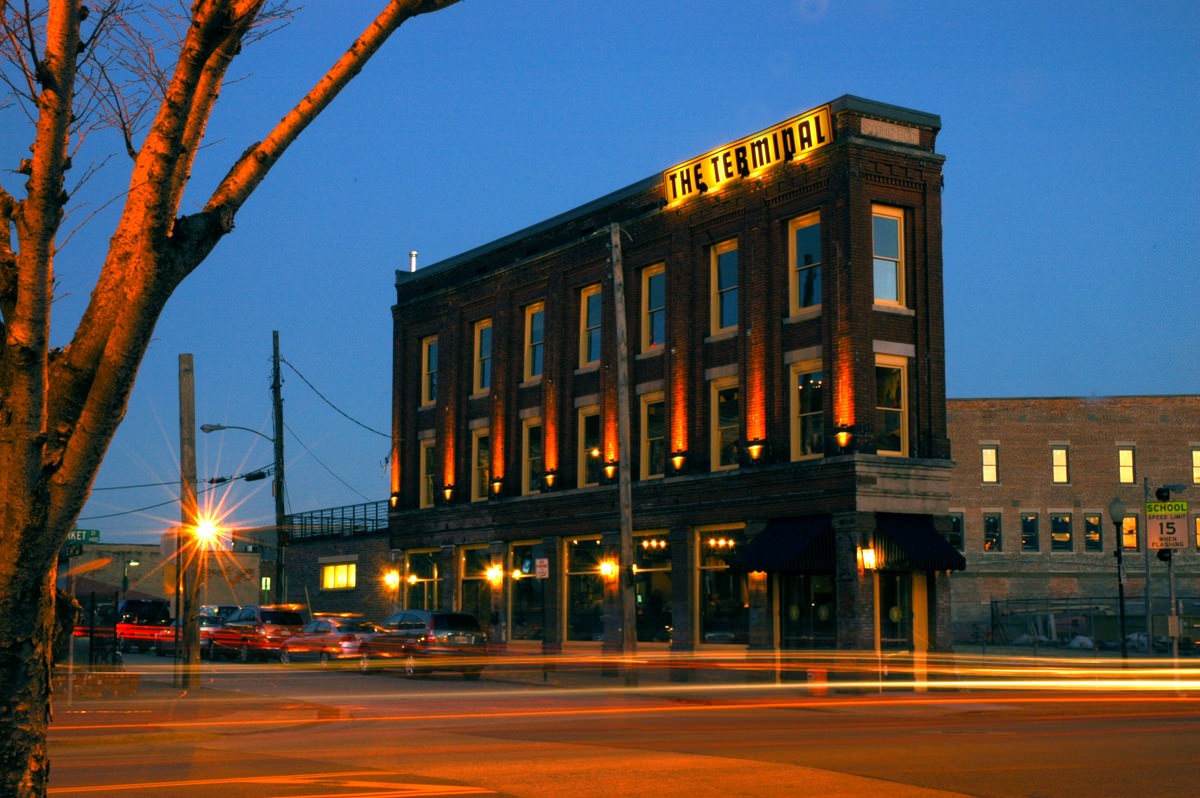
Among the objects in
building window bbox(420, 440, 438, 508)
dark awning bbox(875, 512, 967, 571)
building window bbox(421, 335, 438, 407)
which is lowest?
dark awning bbox(875, 512, 967, 571)

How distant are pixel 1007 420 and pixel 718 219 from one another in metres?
31.0

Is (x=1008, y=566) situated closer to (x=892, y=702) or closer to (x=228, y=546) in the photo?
(x=892, y=702)

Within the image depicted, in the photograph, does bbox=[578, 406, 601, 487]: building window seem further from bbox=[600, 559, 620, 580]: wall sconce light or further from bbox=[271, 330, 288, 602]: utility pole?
bbox=[271, 330, 288, 602]: utility pole

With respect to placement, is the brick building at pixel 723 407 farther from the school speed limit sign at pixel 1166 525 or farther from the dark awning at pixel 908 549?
the school speed limit sign at pixel 1166 525

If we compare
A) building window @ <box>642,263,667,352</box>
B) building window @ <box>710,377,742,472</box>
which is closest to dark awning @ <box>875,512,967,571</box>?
building window @ <box>710,377,742,472</box>

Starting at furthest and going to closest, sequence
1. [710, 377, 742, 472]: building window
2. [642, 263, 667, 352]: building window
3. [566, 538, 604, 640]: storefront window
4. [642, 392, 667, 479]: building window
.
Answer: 1. [566, 538, 604, 640]: storefront window
2. [642, 263, 667, 352]: building window
3. [642, 392, 667, 479]: building window
4. [710, 377, 742, 472]: building window

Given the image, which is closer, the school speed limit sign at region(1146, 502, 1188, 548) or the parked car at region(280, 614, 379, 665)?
the school speed limit sign at region(1146, 502, 1188, 548)

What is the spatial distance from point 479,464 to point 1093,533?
31125 mm

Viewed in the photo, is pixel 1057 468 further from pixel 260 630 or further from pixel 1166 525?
pixel 260 630

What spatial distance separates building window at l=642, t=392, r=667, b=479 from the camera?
4122 cm

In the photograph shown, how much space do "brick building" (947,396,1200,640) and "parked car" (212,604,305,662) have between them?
105ft

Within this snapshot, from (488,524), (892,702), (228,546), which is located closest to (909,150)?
(892,702)

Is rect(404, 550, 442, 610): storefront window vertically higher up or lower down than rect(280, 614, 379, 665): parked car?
higher up

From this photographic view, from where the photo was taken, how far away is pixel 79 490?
5801mm
